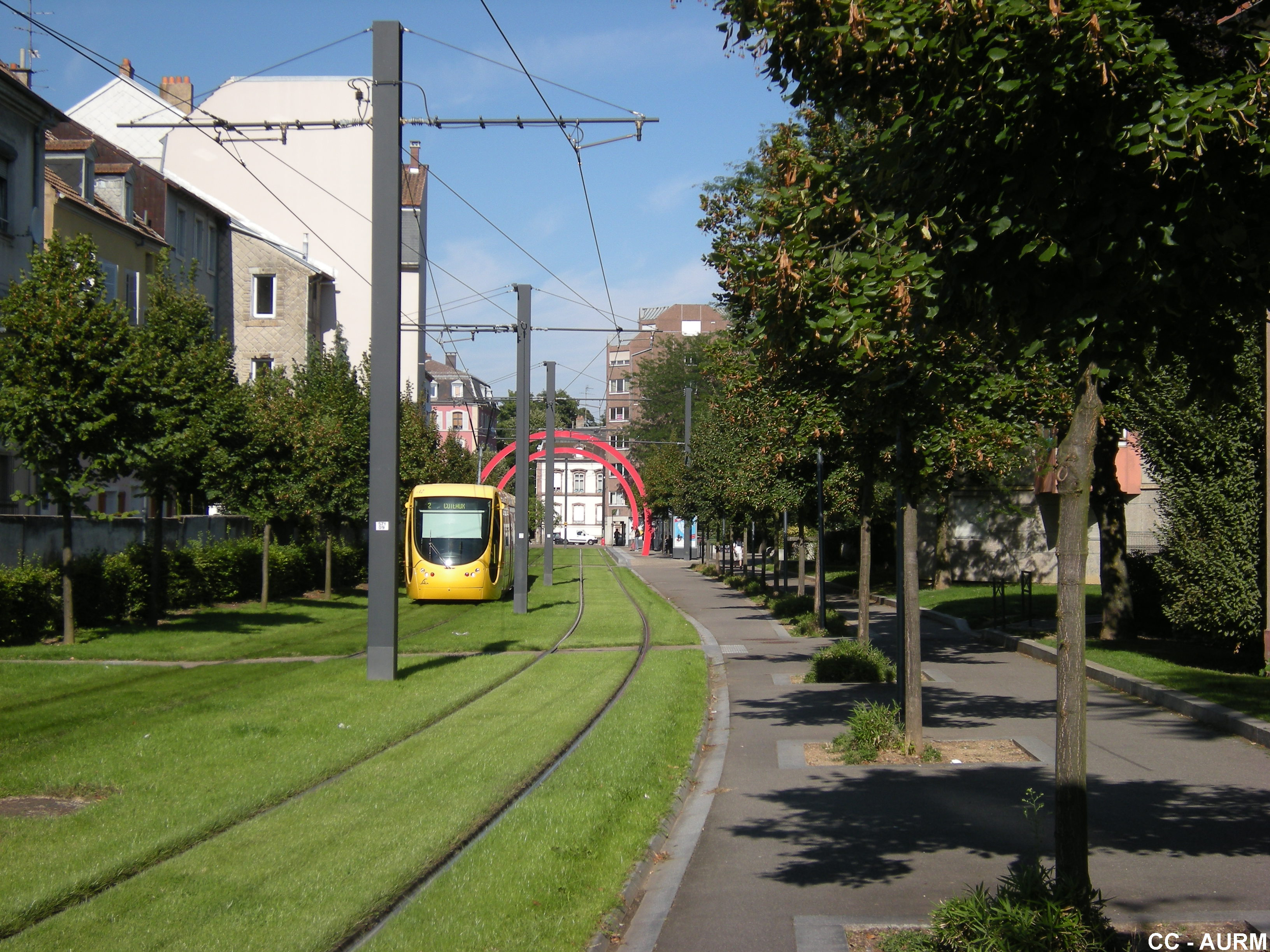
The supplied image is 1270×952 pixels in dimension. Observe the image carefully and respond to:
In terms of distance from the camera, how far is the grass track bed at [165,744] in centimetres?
654

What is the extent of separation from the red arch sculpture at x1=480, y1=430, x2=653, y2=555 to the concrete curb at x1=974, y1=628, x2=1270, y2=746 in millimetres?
54201

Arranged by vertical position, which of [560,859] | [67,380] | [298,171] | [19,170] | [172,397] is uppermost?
[298,171]

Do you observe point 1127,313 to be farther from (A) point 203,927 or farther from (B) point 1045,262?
(A) point 203,927

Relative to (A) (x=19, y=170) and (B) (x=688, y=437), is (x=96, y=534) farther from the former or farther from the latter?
(B) (x=688, y=437)

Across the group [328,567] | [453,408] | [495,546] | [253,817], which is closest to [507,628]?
[495,546]

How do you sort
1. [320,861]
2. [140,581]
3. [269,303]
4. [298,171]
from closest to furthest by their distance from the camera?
[320,861], [140,581], [269,303], [298,171]

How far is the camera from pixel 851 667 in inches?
596

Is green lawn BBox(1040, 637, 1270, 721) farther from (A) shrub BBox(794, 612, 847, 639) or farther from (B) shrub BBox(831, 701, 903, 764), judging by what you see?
(A) shrub BBox(794, 612, 847, 639)

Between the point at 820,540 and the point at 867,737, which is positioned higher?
the point at 820,540

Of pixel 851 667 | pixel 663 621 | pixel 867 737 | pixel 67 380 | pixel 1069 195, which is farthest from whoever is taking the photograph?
pixel 663 621

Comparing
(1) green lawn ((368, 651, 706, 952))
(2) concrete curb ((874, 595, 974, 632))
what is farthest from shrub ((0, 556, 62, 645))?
(2) concrete curb ((874, 595, 974, 632))

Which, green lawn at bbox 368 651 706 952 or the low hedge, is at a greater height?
the low hedge

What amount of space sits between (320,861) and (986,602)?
84.2 ft

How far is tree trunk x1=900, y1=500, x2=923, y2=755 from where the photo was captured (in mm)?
10000
